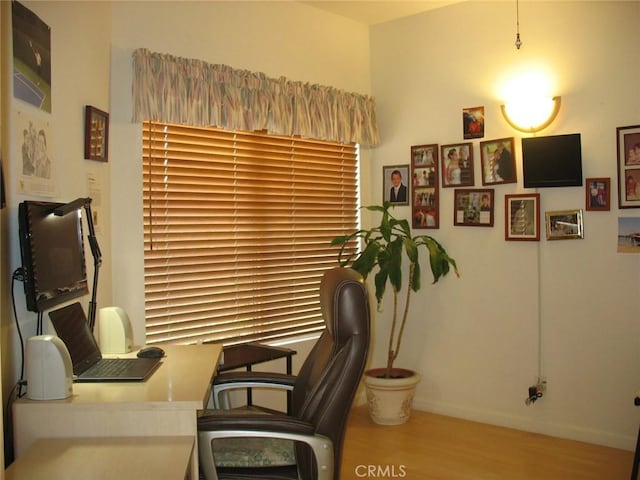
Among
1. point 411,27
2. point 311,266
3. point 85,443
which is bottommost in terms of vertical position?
point 85,443

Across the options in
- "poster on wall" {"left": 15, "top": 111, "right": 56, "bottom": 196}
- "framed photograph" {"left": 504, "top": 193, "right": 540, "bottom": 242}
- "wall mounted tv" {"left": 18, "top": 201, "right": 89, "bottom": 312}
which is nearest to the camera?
"wall mounted tv" {"left": 18, "top": 201, "right": 89, "bottom": 312}

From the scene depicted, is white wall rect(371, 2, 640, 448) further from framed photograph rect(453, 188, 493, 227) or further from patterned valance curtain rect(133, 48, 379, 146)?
patterned valance curtain rect(133, 48, 379, 146)

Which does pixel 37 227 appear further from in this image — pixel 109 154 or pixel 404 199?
pixel 404 199

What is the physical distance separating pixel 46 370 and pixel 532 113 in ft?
9.96

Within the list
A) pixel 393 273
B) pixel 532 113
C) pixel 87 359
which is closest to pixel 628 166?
pixel 532 113

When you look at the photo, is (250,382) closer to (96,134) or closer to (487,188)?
(96,134)

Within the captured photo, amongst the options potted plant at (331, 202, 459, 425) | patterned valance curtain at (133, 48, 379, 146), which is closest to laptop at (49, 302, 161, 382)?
patterned valance curtain at (133, 48, 379, 146)

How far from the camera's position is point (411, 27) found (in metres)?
4.50

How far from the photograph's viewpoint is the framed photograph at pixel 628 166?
354 cm

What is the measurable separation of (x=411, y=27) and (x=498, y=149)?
1118 millimetres

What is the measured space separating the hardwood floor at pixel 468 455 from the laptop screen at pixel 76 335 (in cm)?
153

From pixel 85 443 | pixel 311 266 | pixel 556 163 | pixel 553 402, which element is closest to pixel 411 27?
pixel 556 163

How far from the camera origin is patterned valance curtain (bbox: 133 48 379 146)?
334 cm

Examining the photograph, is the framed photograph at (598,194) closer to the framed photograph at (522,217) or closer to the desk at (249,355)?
the framed photograph at (522,217)
